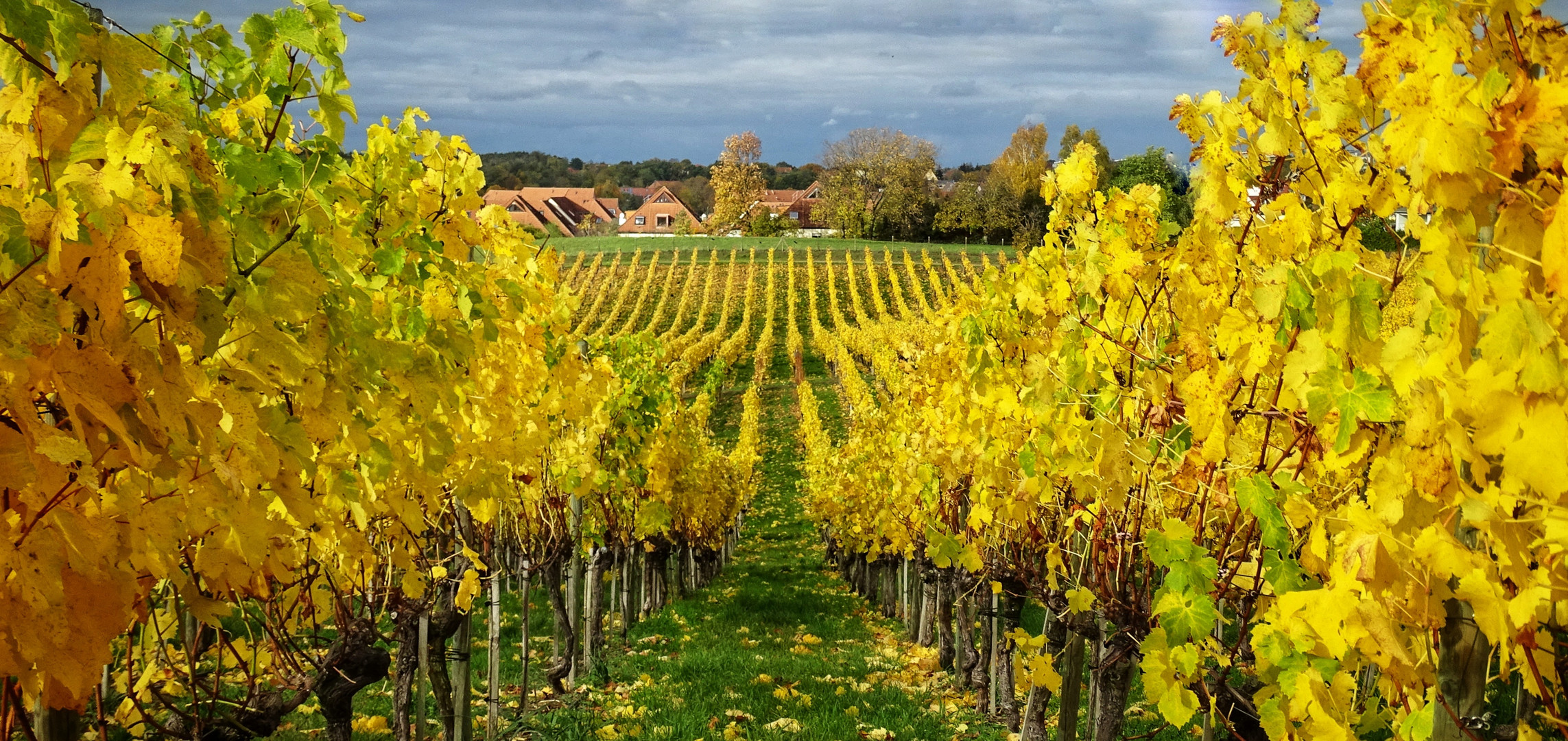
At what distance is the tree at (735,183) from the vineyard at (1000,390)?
7502 centimetres

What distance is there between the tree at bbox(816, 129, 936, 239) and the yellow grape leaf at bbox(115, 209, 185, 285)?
75297 mm

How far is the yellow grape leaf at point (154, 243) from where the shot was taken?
58.2 inches

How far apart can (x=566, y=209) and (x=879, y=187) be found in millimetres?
38212

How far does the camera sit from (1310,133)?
268 cm

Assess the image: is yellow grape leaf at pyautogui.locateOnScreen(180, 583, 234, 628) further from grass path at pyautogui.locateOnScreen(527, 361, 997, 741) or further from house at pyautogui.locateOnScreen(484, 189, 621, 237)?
house at pyautogui.locateOnScreen(484, 189, 621, 237)

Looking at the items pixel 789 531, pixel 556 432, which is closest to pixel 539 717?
pixel 556 432

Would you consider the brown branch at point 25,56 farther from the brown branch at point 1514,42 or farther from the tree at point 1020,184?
the tree at point 1020,184

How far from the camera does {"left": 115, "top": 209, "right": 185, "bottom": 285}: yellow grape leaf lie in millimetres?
1479

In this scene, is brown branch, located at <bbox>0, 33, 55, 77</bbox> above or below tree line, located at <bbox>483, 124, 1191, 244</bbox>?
below

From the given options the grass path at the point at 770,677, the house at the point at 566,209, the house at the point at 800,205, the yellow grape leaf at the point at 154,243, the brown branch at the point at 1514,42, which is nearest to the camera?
the brown branch at the point at 1514,42

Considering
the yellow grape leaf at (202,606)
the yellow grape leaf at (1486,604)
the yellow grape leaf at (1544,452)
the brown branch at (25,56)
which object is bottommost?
the yellow grape leaf at (202,606)

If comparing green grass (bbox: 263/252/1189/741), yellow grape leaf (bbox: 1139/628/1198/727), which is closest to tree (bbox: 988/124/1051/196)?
green grass (bbox: 263/252/1189/741)

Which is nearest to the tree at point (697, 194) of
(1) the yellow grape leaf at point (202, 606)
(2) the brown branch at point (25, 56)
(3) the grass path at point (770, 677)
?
(3) the grass path at point (770, 677)

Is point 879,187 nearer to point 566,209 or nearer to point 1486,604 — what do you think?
point 566,209
